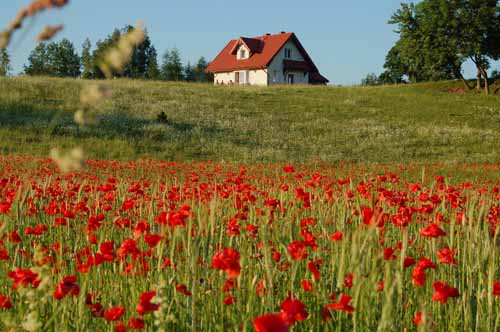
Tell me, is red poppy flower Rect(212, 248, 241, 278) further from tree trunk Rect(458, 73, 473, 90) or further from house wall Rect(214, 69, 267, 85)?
house wall Rect(214, 69, 267, 85)

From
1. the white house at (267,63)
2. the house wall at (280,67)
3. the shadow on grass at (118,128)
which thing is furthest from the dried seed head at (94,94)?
the house wall at (280,67)

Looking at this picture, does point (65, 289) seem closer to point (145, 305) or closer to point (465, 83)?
point (145, 305)

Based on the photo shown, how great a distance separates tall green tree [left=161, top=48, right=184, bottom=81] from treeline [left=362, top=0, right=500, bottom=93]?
4172 centimetres

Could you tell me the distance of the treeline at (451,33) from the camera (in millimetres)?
44344

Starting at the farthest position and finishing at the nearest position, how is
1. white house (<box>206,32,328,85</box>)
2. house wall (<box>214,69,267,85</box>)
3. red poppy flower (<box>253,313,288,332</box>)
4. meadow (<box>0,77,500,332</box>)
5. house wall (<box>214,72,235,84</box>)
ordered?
house wall (<box>214,72,235,84</box>)
house wall (<box>214,69,267,85</box>)
white house (<box>206,32,328,85</box>)
meadow (<box>0,77,500,332</box>)
red poppy flower (<box>253,313,288,332</box>)

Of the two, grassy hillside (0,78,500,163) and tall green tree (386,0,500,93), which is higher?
tall green tree (386,0,500,93)

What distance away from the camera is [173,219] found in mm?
2477

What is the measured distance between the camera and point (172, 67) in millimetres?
83375

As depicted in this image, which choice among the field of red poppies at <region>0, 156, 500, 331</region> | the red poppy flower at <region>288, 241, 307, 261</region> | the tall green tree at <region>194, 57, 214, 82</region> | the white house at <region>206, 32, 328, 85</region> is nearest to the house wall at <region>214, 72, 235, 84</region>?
the white house at <region>206, 32, 328, 85</region>

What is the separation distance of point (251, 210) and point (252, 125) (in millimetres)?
A: 25112

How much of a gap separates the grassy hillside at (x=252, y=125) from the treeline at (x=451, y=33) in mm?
4239

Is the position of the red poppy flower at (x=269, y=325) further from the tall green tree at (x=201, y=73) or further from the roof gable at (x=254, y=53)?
the tall green tree at (x=201, y=73)

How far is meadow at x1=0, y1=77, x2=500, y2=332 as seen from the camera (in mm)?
2260

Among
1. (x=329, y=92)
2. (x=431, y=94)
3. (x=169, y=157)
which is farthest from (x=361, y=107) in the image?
(x=169, y=157)
